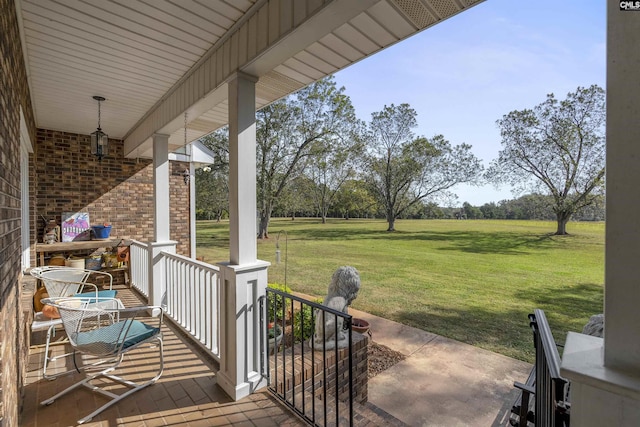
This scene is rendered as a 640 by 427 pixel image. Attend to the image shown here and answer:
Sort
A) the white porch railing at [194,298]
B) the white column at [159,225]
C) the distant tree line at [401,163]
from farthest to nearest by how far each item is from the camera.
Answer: the distant tree line at [401,163]
the white column at [159,225]
the white porch railing at [194,298]

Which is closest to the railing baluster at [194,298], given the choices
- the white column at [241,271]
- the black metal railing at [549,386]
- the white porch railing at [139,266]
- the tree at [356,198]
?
the white column at [241,271]

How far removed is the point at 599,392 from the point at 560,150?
16262 millimetres

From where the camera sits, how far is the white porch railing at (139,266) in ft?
16.1

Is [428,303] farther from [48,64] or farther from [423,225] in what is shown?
[423,225]

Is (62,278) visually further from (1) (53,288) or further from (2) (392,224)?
(2) (392,224)

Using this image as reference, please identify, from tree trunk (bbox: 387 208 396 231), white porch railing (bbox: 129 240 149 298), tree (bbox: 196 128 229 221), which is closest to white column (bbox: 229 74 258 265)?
white porch railing (bbox: 129 240 149 298)

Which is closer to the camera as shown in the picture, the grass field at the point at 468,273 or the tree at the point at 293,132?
the grass field at the point at 468,273

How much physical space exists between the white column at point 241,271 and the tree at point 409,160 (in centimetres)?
1750

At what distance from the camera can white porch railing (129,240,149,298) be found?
4915mm

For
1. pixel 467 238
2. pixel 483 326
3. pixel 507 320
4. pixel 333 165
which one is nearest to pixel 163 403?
pixel 483 326

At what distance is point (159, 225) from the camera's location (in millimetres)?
4215

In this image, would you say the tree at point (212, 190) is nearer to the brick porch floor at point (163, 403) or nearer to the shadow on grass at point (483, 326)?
the shadow on grass at point (483, 326)
